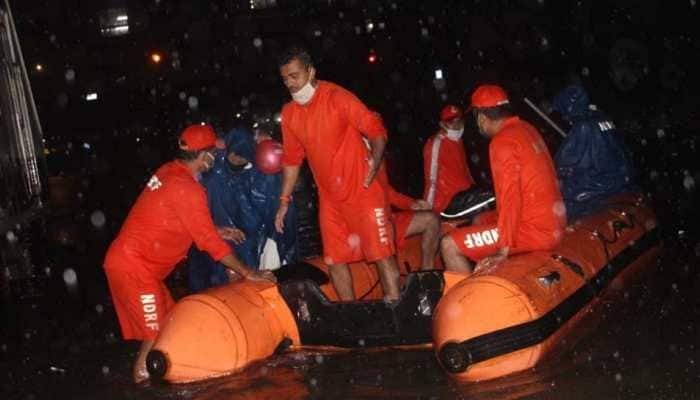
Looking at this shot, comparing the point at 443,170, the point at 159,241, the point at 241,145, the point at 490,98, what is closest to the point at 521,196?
the point at 490,98

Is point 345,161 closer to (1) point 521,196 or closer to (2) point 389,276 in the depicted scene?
(2) point 389,276

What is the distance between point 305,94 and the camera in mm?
6695

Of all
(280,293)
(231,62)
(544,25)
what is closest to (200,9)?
(231,62)

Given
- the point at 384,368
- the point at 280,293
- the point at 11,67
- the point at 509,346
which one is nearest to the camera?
the point at 509,346

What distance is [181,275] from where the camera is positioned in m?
12.6

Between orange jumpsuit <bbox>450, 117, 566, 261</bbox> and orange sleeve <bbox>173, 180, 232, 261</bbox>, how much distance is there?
198 centimetres

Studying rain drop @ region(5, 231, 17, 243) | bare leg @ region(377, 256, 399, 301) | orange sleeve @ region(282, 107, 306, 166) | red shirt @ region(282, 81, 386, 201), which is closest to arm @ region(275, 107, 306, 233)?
orange sleeve @ region(282, 107, 306, 166)

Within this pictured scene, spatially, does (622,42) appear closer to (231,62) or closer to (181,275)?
(231,62)

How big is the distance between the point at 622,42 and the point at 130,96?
16942 millimetres

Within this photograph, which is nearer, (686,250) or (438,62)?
(686,250)

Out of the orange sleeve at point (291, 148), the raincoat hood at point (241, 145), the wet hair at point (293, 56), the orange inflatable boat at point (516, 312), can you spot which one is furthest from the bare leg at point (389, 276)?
the raincoat hood at point (241, 145)

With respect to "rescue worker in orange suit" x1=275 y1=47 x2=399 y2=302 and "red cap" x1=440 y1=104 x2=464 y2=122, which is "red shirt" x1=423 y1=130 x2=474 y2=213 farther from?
"rescue worker in orange suit" x1=275 y1=47 x2=399 y2=302

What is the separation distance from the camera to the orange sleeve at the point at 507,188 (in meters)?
6.26

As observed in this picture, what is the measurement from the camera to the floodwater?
Result: 226 inches
